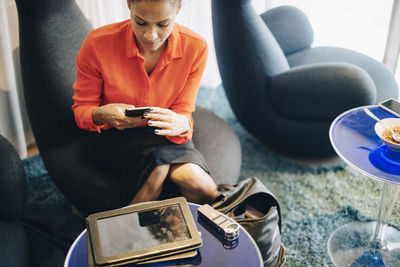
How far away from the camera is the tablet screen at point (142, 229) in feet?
3.70

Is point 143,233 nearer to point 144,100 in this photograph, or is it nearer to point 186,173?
point 186,173

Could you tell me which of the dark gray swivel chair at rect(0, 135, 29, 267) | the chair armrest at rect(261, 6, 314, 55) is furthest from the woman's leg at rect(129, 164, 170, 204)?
the chair armrest at rect(261, 6, 314, 55)

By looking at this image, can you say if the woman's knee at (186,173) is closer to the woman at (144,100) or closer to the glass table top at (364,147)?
the woman at (144,100)

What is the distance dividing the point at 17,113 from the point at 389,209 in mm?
1883

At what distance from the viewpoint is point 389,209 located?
1.68 meters

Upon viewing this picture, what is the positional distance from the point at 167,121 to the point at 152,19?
0.36m

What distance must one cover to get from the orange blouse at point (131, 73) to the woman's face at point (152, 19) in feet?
0.44

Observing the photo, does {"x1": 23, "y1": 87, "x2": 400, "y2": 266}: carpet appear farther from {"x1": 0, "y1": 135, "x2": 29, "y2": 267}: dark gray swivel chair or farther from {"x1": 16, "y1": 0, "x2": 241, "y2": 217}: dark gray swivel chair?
{"x1": 0, "y1": 135, "x2": 29, "y2": 267}: dark gray swivel chair

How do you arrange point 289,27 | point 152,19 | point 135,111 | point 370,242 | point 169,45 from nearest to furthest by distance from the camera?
1. point 152,19
2. point 135,111
3. point 169,45
4. point 370,242
5. point 289,27

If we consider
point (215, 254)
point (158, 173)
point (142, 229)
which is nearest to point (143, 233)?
point (142, 229)

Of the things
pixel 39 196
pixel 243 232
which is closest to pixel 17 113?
pixel 39 196

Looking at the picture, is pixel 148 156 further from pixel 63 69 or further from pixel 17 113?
pixel 17 113

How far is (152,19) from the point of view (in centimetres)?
132

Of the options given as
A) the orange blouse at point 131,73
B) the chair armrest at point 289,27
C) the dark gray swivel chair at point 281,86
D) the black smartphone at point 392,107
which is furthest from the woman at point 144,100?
the chair armrest at point 289,27
